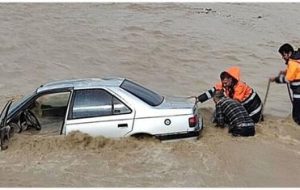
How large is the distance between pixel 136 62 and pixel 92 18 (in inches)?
301

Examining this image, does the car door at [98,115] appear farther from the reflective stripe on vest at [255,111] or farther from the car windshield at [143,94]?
the reflective stripe on vest at [255,111]

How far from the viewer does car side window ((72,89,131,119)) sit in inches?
341

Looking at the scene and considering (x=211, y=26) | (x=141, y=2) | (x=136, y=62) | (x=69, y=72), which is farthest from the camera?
(x=141, y=2)

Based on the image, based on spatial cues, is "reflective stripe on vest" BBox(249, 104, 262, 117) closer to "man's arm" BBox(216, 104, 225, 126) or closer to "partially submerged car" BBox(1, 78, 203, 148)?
"man's arm" BBox(216, 104, 225, 126)

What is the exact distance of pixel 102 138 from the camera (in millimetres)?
8695

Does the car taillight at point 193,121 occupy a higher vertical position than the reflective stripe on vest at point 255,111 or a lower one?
higher

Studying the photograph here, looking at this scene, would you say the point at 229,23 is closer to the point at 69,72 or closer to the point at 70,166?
the point at 69,72

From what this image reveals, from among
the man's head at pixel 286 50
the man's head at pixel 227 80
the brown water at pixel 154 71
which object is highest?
the man's head at pixel 286 50

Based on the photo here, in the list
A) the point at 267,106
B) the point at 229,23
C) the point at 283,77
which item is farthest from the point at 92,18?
the point at 283,77

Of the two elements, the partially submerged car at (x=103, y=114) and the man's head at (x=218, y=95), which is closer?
the partially submerged car at (x=103, y=114)

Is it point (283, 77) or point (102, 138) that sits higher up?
point (283, 77)

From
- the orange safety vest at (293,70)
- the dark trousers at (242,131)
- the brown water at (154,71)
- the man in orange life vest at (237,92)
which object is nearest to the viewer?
the brown water at (154,71)

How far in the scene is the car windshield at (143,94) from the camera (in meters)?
8.95

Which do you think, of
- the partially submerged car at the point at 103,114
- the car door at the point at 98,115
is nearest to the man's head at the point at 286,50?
the partially submerged car at the point at 103,114
